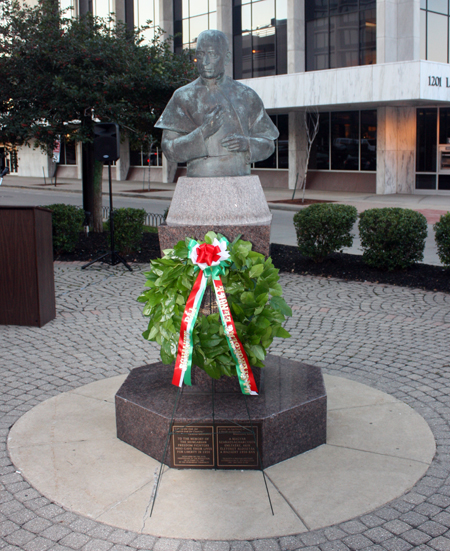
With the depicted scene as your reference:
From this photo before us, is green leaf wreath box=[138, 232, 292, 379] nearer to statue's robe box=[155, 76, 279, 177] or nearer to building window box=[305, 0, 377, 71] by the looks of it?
statue's robe box=[155, 76, 279, 177]

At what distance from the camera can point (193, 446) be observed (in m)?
4.52

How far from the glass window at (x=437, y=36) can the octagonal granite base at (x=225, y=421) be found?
2454 cm

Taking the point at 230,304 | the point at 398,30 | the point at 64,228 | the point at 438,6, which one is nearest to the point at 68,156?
the point at 398,30

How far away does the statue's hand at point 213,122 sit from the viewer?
17.7 ft

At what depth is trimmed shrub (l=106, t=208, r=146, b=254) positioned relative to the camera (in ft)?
43.2

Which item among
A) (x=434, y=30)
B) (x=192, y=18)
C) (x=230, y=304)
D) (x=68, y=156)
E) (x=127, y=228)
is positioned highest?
(x=192, y=18)

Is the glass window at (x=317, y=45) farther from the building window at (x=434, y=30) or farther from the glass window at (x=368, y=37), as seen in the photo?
the building window at (x=434, y=30)

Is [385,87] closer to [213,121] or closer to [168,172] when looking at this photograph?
[168,172]

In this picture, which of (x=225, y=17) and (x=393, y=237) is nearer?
(x=393, y=237)

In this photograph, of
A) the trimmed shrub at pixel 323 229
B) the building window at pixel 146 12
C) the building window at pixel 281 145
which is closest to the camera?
the trimmed shrub at pixel 323 229

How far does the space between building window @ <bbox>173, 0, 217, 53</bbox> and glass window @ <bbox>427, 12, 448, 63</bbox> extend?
10.5 m

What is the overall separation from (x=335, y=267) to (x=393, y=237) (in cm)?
135

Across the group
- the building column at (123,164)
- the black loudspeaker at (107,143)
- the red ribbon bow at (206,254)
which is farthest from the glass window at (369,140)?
the red ribbon bow at (206,254)

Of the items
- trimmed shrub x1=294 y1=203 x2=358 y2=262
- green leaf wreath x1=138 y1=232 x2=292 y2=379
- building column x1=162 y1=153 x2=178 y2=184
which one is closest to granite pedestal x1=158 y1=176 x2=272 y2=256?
green leaf wreath x1=138 y1=232 x2=292 y2=379
